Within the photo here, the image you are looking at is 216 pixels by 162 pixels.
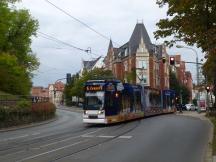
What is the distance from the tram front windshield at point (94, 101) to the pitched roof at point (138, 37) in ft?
247

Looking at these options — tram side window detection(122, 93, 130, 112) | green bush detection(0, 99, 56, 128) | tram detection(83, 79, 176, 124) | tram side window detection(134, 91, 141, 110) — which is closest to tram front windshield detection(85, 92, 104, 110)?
tram detection(83, 79, 176, 124)

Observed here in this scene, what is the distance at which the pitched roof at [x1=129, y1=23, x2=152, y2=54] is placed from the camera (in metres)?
116

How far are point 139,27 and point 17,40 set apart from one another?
48421mm

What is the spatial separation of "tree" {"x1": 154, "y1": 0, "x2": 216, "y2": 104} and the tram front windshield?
35.0 ft

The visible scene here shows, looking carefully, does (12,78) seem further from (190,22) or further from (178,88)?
(178,88)

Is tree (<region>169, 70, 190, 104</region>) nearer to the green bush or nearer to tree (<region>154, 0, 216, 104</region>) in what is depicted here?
the green bush

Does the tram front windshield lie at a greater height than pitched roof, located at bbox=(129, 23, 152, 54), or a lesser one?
lesser

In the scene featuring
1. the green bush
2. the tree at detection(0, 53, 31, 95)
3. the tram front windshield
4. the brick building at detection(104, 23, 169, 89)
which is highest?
the brick building at detection(104, 23, 169, 89)

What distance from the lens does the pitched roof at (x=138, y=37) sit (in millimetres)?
115812

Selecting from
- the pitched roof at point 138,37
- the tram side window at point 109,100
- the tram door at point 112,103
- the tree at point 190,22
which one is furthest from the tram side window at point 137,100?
the pitched roof at point 138,37

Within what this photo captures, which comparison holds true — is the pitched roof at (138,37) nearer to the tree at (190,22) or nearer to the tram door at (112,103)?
the tram door at (112,103)

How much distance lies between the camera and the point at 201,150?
21109mm

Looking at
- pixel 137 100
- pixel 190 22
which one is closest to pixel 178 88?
pixel 137 100

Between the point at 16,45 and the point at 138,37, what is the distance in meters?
47.4
